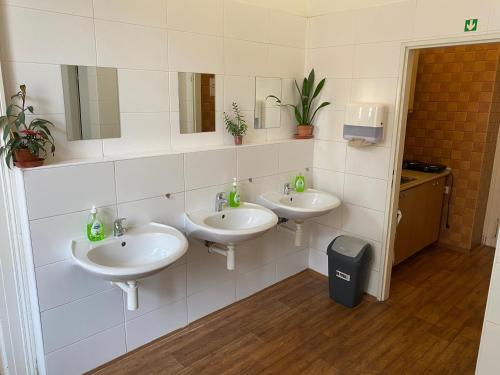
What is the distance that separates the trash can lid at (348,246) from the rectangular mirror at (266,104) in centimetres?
106

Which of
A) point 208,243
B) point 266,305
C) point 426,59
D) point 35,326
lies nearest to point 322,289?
point 266,305

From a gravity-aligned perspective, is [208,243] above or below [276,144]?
below

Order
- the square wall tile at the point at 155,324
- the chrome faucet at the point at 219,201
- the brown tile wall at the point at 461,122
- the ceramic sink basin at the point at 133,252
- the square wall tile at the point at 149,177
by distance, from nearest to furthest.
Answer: the ceramic sink basin at the point at 133,252 < the square wall tile at the point at 149,177 < the square wall tile at the point at 155,324 < the chrome faucet at the point at 219,201 < the brown tile wall at the point at 461,122

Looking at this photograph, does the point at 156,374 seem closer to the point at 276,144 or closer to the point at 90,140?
the point at 90,140

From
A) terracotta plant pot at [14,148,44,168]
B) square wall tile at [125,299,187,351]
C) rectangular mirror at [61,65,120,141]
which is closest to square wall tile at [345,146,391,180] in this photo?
square wall tile at [125,299,187,351]

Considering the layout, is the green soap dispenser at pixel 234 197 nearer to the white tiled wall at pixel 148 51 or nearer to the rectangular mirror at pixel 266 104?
the white tiled wall at pixel 148 51

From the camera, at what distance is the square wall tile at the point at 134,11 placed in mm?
2150

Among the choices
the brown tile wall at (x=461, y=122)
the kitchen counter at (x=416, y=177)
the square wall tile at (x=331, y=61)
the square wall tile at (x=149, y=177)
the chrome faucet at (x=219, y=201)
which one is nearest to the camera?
the square wall tile at (x=149, y=177)

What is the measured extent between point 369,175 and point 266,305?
1289 mm

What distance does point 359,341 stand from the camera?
265 centimetres

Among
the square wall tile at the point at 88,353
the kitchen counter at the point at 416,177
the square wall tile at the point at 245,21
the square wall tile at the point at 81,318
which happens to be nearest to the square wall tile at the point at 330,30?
the square wall tile at the point at 245,21

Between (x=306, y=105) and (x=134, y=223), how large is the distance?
1.73m

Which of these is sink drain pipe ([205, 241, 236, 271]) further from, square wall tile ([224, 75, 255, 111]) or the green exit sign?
the green exit sign

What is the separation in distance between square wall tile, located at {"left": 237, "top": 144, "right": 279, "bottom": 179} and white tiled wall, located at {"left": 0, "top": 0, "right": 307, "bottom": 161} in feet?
0.51
